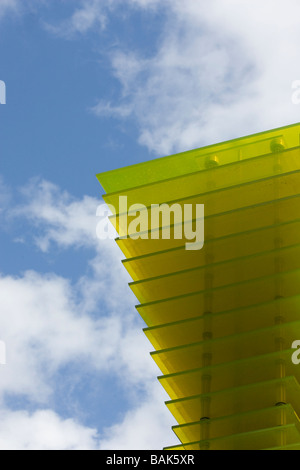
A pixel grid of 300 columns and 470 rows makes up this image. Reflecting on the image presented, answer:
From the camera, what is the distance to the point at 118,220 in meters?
15.9

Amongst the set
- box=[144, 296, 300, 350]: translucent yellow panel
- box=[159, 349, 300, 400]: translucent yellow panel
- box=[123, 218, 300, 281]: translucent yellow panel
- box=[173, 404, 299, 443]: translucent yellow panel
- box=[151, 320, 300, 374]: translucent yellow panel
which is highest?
box=[123, 218, 300, 281]: translucent yellow panel

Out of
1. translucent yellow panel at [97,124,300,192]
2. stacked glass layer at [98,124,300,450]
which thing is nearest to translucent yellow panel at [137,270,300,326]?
stacked glass layer at [98,124,300,450]

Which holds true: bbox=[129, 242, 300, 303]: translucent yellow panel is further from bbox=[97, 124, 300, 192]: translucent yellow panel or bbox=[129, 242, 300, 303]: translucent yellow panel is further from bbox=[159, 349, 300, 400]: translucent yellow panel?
bbox=[97, 124, 300, 192]: translucent yellow panel

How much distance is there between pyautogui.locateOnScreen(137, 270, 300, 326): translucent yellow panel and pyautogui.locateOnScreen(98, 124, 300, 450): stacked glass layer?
0.02 metres

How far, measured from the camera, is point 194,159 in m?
16.0

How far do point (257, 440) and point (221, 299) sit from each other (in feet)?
8.66

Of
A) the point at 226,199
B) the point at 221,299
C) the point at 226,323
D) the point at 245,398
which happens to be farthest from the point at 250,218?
the point at 245,398

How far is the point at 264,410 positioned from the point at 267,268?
2515mm

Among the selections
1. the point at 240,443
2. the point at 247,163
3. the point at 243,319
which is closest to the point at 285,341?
the point at 243,319

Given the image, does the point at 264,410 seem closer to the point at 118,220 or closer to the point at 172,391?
the point at 172,391

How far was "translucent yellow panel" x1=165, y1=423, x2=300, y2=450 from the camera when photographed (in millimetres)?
12453

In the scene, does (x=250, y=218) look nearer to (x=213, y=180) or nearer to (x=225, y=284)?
(x=213, y=180)

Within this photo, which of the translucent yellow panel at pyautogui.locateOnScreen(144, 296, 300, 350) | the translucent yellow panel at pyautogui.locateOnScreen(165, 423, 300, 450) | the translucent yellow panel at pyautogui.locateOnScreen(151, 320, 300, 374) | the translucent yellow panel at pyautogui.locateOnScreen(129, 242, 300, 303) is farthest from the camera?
the translucent yellow panel at pyautogui.locateOnScreen(129, 242, 300, 303)
